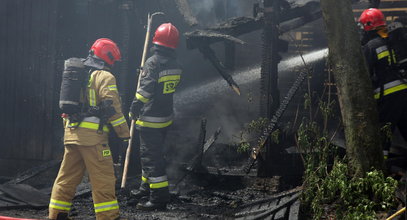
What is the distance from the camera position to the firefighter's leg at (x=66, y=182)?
5.55 metres

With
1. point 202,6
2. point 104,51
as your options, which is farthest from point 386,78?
point 202,6

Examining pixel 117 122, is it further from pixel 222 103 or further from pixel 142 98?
pixel 222 103

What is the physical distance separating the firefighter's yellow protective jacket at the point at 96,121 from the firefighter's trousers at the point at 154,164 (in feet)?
2.71

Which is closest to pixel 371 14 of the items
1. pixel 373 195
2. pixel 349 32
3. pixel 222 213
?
pixel 349 32

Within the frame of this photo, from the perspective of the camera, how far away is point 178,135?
9352mm

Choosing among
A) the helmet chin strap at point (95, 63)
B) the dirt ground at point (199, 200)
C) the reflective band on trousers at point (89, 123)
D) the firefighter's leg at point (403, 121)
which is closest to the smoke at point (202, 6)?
the dirt ground at point (199, 200)

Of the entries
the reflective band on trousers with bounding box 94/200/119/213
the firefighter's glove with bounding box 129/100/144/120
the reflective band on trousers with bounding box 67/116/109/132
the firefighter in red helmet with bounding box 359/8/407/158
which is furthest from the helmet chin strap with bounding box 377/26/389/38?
the reflective band on trousers with bounding box 94/200/119/213

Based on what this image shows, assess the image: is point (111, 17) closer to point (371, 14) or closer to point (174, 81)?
point (174, 81)

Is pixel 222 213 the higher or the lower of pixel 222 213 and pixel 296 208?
the lower

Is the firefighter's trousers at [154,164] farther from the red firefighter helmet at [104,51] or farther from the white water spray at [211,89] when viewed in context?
the white water spray at [211,89]

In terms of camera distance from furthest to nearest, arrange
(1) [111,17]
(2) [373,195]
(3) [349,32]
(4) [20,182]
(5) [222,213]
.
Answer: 1. (1) [111,17]
2. (4) [20,182]
3. (5) [222,213]
4. (3) [349,32]
5. (2) [373,195]

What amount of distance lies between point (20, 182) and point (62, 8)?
11.0 ft

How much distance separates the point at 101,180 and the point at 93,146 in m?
0.41

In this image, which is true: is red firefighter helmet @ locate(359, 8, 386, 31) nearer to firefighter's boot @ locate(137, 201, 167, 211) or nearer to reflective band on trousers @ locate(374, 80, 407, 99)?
reflective band on trousers @ locate(374, 80, 407, 99)
